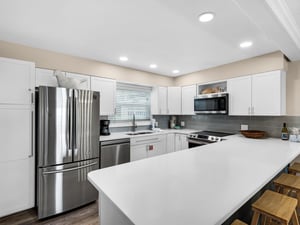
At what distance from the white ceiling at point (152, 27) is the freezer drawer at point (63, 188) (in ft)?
5.92

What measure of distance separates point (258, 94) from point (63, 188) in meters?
3.46

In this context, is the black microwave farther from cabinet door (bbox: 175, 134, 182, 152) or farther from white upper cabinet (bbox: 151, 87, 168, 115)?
white upper cabinet (bbox: 151, 87, 168, 115)

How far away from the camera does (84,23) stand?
71.6 inches

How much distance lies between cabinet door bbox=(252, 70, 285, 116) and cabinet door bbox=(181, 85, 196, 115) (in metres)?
1.32

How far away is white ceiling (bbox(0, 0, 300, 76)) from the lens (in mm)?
1478

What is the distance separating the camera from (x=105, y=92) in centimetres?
317

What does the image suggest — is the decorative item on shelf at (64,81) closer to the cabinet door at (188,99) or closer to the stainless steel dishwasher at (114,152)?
the stainless steel dishwasher at (114,152)

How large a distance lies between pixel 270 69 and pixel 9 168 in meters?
4.16

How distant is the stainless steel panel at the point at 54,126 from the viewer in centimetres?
209

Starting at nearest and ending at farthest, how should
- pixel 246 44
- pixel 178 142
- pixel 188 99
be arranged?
1. pixel 246 44
2. pixel 178 142
3. pixel 188 99

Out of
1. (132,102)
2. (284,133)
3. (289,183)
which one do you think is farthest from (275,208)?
(132,102)

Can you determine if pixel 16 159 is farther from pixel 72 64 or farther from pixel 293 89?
pixel 293 89

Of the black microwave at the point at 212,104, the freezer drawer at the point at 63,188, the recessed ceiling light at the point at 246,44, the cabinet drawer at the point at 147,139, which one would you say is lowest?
the freezer drawer at the point at 63,188

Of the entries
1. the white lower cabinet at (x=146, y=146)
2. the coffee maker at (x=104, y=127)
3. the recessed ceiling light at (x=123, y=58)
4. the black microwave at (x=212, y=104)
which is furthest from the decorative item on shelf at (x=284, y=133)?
the coffee maker at (x=104, y=127)
